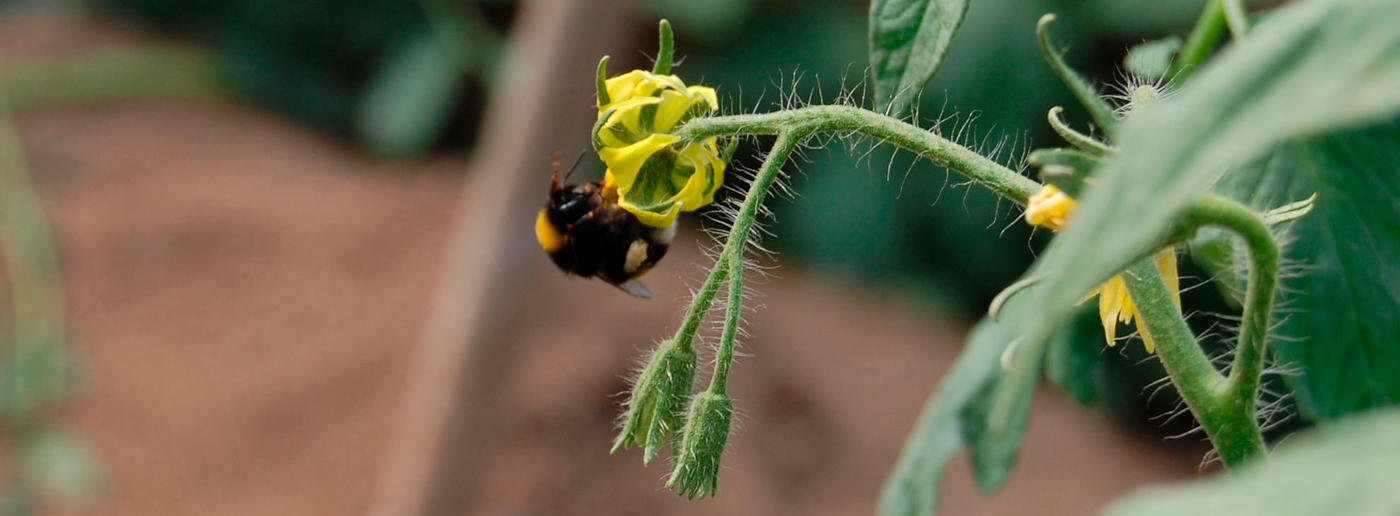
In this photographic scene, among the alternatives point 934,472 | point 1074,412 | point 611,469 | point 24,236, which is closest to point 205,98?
point 24,236

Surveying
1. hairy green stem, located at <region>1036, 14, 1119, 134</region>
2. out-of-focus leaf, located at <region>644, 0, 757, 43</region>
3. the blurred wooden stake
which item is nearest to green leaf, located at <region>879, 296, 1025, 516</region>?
hairy green stem, located at <region>1036, 14, 1119, 134</region>

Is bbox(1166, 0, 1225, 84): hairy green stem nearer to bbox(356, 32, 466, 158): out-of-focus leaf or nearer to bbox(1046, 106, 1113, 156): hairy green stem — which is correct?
bbox(1046, 106, 1113, 156): hairy green stem

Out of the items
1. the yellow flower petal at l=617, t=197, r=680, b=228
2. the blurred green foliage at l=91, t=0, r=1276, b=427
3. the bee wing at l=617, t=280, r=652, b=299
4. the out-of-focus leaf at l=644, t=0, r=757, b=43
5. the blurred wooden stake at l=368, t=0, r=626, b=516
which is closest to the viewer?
the yellow flower petal at l=617, t=197, r=680, b=228

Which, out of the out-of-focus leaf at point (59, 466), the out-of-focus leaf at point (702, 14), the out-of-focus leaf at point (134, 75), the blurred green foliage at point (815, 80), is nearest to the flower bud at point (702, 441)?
the blurred green foliage at point (815, 80)

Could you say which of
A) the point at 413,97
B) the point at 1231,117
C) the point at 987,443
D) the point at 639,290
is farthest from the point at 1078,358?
the point at 413,97

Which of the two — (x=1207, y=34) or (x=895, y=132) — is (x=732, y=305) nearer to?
(x=895, y=132)

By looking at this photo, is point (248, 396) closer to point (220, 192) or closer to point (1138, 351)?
point (220, 192)
